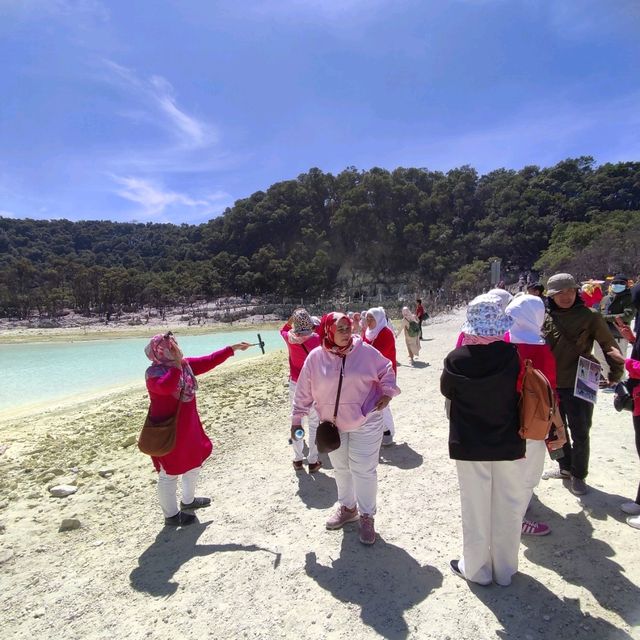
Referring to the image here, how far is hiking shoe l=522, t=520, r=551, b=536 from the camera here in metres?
2.98

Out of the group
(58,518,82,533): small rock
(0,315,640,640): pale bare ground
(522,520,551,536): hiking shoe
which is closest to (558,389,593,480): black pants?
(0,315,640,640): pale bare ground

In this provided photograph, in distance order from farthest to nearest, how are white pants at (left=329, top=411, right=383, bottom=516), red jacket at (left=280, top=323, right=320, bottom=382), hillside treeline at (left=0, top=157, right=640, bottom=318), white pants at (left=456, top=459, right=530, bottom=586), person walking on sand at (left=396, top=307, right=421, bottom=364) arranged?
hillside treeline at (left=0, top=157, right=640, bottom=318)
person walking on sand at (left=396, top=307, right=421, bottom=364)
red jacket at (left=280, top=323, right=320, bottom=382)
white pants at (left=329, top=411, right=383, bottom=516)
white pants at (left=456, top=459, right=530, bottom=586)

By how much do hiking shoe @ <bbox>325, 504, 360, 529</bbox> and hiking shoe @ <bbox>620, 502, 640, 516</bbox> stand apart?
6.57 ft

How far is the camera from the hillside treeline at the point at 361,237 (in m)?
57.1

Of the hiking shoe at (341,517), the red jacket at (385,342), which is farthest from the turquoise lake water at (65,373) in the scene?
the hiking shoe at (341,517)

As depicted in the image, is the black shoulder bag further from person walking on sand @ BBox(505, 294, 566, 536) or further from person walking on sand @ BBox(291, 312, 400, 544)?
person walking on sand @ BBox(505, 294, 566, 536)

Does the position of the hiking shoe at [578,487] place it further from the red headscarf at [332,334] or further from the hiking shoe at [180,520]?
the hiking shoe at [180,520]

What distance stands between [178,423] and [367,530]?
5.31 ft

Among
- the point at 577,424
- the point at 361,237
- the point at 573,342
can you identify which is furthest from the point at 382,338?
the point at 361,237

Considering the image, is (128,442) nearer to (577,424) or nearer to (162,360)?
(162,360)

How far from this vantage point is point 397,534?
3170 millimetres

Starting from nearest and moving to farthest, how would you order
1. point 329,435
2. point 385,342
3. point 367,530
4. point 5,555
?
1. point 329,435
2. point 367,530
3. point 5,555
4. point 385,342

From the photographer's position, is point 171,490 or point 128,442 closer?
point 171,490

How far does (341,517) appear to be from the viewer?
10.8ft
